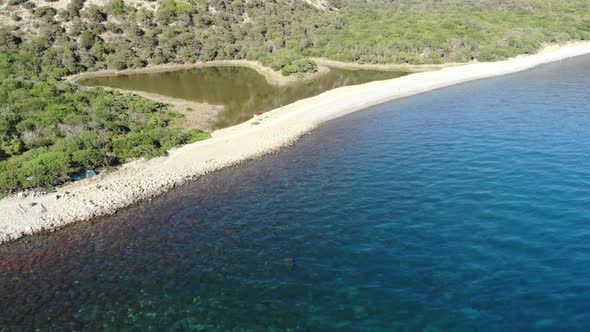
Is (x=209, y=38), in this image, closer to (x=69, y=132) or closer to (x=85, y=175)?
(x=69, y=132)

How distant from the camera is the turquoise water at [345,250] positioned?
2030cm

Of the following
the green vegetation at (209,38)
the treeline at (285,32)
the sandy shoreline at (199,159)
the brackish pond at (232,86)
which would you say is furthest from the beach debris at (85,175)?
the treeline at (285,32)

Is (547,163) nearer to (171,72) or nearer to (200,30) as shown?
(171,72)

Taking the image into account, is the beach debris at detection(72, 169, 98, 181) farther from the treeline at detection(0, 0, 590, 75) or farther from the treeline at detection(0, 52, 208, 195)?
the treeline at detection(0, 0, 590, 75)

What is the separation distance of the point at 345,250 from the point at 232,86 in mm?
61620

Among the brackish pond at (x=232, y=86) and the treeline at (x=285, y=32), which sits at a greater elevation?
the treeline at (x=285, y=32)

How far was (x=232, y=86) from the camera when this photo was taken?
80.5m

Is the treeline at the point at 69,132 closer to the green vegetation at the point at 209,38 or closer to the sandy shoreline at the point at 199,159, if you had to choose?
the green vegetation at the point at 209,38

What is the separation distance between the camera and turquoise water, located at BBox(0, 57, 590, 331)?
2030 cm

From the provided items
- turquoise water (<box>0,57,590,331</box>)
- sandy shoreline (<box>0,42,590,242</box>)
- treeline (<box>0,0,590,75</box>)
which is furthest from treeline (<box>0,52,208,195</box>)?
treeline (<box>0,0,590,75</box>)

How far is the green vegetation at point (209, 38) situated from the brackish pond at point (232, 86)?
7.84 metres

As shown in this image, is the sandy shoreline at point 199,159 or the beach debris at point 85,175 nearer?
the sandy shoreline at point 199,159

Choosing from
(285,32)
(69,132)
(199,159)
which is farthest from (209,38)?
(199,159)

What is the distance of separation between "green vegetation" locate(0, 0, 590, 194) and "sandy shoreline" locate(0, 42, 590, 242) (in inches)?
293
